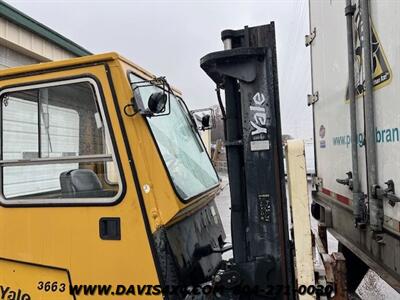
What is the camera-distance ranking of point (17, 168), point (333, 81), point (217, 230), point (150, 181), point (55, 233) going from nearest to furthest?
point (150, 181) → point (55, 233) → point (17, 168) → point (217, 230) → point (333, 81)

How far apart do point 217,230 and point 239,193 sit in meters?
0.98

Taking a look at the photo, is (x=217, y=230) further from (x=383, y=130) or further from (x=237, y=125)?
(x=383, y=130)

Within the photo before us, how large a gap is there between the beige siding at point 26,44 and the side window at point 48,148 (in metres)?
4.80

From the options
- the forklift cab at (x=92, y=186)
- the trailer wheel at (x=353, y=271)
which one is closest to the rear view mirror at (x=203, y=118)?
the forklift cab at (x=92, y=186)

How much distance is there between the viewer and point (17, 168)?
249 centimetres

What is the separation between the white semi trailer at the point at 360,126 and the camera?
2258 mm

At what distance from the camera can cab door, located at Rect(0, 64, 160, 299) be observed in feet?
7.23

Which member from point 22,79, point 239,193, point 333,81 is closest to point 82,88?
point 22,79

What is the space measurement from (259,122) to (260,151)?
0.16m

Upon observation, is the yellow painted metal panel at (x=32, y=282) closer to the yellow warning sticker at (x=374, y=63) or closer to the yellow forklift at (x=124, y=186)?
the yellow forklift at (x=124, y=186)

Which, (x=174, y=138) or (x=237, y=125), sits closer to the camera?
(x=237, y=125)

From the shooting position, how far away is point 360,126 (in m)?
2.75

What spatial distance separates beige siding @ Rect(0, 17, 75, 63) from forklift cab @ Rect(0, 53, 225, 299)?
485 centimetres

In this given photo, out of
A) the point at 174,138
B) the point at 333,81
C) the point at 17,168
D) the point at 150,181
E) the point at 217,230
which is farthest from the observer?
the point at 333,81
